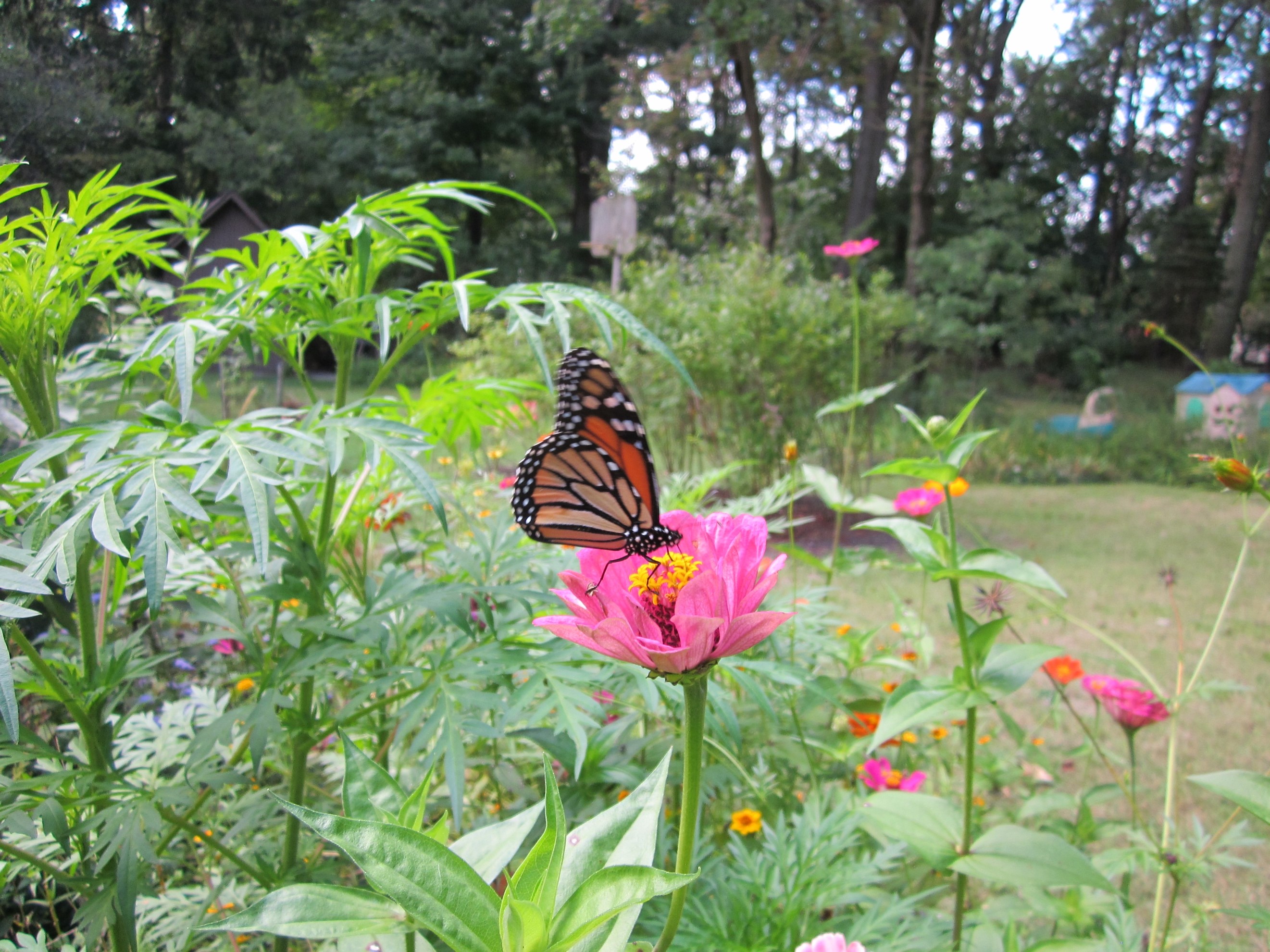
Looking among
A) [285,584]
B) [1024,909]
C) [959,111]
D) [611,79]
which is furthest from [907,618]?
[959,111]

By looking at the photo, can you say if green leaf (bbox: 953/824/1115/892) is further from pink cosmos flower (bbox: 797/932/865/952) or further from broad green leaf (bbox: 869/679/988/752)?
pink cosmos flower (bbox: 797/932/865/952)

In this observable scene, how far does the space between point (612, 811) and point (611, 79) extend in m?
9.84

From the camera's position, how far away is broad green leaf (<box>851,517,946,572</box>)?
1.08m

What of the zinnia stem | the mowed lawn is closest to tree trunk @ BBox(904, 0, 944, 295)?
the mowed lawn

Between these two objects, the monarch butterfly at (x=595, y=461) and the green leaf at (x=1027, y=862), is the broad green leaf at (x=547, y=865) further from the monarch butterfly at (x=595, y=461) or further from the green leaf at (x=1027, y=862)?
the green leaf at (x=1027, y=862)

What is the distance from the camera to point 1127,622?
3.71 meters

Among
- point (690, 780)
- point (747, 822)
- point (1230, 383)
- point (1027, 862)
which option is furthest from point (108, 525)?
point (1230, 383)

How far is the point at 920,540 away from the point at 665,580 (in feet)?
2.04

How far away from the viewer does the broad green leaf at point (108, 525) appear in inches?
28.0

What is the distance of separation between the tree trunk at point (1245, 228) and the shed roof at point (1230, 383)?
9.48ft

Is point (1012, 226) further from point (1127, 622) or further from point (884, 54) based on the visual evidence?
point (1127, 622)

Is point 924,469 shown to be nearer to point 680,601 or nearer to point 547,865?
point 680,601

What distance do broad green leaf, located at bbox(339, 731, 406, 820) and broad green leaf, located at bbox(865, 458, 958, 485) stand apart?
27.9 inches

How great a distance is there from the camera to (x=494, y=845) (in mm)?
593
